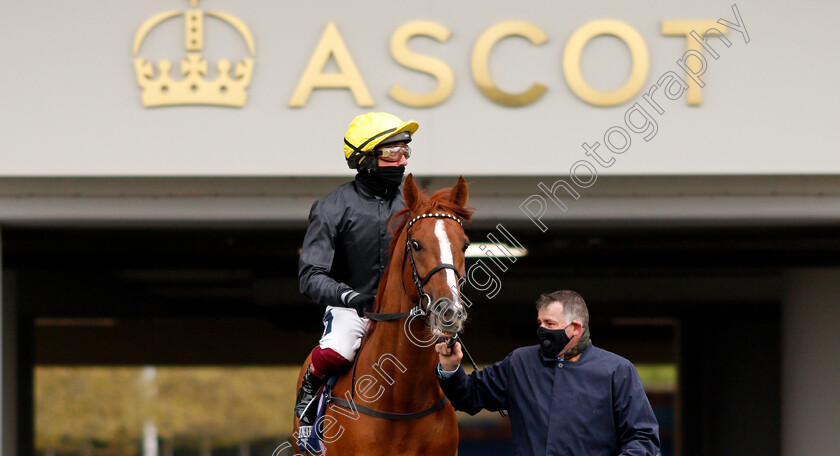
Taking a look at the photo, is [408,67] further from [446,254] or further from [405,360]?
[446,254]

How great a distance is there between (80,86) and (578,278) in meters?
8.39

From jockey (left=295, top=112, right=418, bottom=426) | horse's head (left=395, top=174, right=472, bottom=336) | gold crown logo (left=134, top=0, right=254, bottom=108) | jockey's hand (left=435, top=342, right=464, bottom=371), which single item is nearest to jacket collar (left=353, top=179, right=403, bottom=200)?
jockey (left=295, top=112, right=418, bottom=426)

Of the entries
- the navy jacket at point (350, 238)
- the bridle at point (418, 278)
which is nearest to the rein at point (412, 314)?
the bridle at point (418, 278)

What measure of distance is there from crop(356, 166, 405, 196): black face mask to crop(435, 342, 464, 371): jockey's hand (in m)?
0.81

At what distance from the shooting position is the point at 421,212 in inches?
151

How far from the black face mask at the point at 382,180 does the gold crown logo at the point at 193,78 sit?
329 centimetres

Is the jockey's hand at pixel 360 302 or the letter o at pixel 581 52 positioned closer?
the jockey's hand at pixel 360 302

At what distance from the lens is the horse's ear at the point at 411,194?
3846 mm

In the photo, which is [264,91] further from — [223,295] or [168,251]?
[223,295]

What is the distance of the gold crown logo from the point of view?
24.1 feet

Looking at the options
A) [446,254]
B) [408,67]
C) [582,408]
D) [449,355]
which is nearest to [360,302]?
[449,355]

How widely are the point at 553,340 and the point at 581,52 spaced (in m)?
3.85

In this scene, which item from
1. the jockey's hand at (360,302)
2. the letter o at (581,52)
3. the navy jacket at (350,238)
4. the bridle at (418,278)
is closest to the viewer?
the bridle at (418,278)

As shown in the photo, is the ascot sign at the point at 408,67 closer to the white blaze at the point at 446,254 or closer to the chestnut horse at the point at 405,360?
the chestnut horse at the point at 405,360
